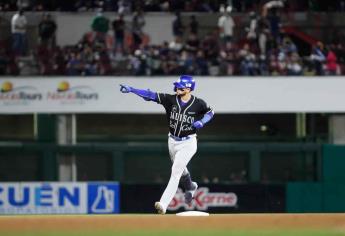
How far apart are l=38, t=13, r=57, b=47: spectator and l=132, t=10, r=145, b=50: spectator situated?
7.69 feet

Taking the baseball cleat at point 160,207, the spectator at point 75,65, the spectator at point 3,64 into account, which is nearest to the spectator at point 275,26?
the spectator at point 75,65

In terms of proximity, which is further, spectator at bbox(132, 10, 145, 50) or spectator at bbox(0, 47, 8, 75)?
spectator at bbox(132, 10, 145, 50)

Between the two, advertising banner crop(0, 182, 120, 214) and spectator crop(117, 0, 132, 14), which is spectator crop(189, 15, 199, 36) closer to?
spectator crop(117, 0, 132, 14)

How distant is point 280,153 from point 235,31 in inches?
156

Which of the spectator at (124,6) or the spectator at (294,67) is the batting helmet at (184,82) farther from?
the spectator at (124,6)

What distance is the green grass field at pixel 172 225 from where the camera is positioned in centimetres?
1302

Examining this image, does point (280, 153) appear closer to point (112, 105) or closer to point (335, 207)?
point (335, 207)

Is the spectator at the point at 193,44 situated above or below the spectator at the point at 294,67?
above

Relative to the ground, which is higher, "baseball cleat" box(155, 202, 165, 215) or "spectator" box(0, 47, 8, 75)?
"spectator" box(0, 47, 8, 75)

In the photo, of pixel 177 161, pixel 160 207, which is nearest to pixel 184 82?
pixel 177 161

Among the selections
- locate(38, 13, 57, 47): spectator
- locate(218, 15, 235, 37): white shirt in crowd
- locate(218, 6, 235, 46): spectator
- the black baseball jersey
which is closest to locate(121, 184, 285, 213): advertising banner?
locate(218, 6, 235, 46): spectator

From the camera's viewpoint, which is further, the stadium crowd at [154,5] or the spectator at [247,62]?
the stadium crowd at [154,5]

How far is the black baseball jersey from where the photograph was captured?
1462 centimetres

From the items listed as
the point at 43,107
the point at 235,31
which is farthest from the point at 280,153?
the point at 43,107
